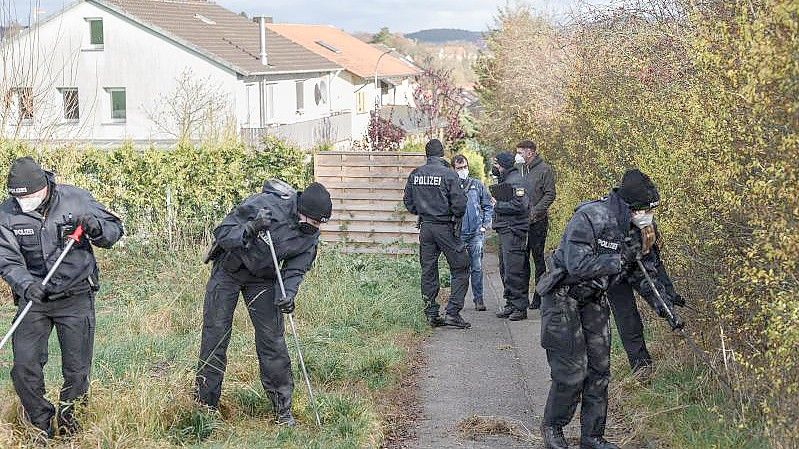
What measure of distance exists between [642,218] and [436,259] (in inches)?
179

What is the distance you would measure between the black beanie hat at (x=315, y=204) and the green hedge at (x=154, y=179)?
8630 mm

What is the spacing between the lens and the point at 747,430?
6.25 meters

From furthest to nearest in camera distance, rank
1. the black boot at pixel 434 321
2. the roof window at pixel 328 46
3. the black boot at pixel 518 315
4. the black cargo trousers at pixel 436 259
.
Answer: the roof window at pixel 328 46 → the black boot at pixel 518 315 → the black boot at pixel 434 321 → the black cargo trousers at pixel 436 259

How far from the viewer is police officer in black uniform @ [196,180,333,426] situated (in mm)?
7090

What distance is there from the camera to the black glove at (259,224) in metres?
6.87

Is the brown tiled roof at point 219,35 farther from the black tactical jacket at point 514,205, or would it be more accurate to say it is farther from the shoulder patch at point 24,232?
the shoulder patch at point 24,232

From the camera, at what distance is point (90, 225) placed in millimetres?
6605

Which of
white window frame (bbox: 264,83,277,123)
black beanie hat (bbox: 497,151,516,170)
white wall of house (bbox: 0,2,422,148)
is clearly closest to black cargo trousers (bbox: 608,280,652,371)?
black beanie hat (bbox: 497,151,516,170)

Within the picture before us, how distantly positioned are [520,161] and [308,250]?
18.8 ft

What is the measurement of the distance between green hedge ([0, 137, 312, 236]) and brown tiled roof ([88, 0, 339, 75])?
20.6 meters

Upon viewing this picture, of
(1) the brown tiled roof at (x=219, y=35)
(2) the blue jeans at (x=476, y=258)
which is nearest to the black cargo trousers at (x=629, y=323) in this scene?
(2) the blue jeans at (x=476, y=258)

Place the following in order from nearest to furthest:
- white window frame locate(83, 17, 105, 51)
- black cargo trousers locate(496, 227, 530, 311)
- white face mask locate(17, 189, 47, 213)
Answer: white face mask locate(17, 189, 47, 213), black cargo trousers locate(496, 227, 530, 311), white window frame locate(83, 17, 105, 51)

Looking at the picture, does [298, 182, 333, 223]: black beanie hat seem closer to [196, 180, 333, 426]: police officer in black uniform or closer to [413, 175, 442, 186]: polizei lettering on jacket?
[196, 180, 333, 426]: police officer in black uniform

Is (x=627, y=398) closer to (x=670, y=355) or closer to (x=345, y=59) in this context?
(x=670, y=355)
